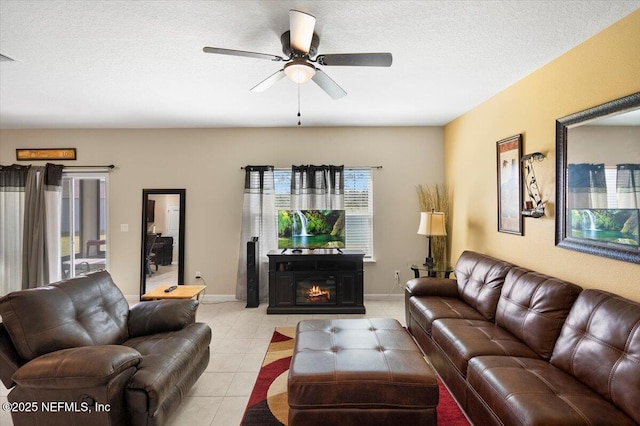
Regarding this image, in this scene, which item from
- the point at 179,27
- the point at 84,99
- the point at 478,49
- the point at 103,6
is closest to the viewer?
the point at 103,6

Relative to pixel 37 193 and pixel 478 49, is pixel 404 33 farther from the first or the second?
pixel 37 193

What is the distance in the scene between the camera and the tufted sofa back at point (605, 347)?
1481 mm

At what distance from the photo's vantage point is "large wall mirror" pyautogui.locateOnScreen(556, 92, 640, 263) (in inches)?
73.5

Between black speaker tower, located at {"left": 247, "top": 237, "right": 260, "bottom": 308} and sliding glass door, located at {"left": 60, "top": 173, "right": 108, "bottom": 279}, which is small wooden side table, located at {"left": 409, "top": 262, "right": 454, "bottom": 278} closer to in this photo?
black speaker tower, located at {"left": 247, "top": 237, "right": 260, "bottom": 308}

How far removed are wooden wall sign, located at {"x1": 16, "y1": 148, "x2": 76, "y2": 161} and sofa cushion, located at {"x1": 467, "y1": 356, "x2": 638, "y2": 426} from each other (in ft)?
19.3

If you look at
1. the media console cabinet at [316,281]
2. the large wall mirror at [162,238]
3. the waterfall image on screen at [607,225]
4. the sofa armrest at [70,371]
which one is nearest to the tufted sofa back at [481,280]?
the waterfall image on screen at [607,225]

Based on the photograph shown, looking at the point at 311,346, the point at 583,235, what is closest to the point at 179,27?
the point at 311,346

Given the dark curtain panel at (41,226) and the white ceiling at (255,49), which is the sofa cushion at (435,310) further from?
the dark curtain panel at (41,226)

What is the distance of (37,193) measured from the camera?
455 cm

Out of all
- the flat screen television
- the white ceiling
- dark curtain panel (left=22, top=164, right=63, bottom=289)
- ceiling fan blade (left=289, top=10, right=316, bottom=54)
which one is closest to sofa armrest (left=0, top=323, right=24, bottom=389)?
the white ceiling

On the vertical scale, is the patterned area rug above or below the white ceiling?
below

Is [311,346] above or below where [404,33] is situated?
below

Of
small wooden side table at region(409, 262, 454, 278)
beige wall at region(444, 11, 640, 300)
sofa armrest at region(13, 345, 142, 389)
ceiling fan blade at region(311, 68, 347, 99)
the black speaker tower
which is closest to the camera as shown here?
sofa armrest at region(13, 345, 142, 389)

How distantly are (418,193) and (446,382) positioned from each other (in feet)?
9.48
